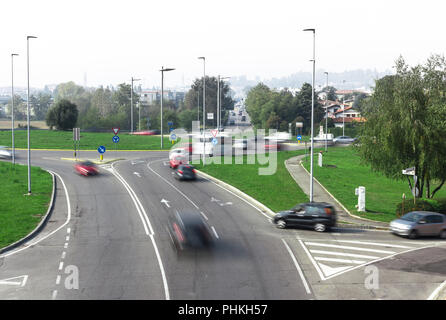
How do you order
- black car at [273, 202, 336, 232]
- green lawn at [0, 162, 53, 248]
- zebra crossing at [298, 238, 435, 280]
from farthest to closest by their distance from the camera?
black car at [273, 202, 336, 232], green lawn at [0, 162, 53, 248], zebra crossing at [298, 238, 435, 280]

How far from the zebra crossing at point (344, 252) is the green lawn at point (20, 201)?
1461 centimetres

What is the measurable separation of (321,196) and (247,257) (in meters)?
16.2

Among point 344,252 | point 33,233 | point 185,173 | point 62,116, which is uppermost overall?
point 62,116

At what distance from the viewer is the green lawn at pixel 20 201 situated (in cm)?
2503

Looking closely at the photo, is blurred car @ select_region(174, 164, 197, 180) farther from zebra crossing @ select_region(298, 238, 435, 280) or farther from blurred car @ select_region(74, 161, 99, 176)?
zebra crossing @ select_region(298, 238, 435, 280)

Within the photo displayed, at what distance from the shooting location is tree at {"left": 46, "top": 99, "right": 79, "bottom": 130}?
8519 cm

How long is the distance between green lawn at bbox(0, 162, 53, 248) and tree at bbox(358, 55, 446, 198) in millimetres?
22456

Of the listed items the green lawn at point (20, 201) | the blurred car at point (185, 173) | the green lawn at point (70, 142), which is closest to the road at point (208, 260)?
the green lawn at point (20, 201)

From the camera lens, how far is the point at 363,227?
28062mm

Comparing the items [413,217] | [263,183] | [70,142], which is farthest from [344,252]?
[70,142]

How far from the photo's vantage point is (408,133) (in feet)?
103

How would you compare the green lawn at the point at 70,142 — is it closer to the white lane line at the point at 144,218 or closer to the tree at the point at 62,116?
the tree at the point at 62,116

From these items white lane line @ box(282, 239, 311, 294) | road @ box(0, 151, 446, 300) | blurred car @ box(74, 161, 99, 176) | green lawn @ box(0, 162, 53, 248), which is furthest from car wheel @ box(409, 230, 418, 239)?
blurred car @ box(74, 161, 99, 176)

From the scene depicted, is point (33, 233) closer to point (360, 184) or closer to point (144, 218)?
point (144, 218)
